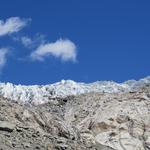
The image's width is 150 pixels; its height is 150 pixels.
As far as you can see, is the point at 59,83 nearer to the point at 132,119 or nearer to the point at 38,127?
the point at 132,119

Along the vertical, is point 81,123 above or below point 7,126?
above

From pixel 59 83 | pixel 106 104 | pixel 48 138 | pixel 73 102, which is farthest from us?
pixel 59 83

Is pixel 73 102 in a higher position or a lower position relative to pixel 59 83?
lower

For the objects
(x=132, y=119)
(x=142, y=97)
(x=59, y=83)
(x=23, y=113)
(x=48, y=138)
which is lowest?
(x=48, y=138)

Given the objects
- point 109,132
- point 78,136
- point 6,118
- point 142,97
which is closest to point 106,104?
point 142,97

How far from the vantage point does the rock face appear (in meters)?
24.8

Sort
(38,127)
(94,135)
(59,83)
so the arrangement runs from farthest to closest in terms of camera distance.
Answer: (59,83), (94,135), (38,127)

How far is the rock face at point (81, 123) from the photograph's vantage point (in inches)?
977

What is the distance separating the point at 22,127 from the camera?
83.3 ft

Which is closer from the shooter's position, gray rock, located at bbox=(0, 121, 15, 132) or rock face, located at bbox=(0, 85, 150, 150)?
gray rock, located at bbox=(0, 121, 15, 132)

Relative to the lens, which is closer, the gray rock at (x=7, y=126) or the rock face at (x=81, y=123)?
the gray rock at (x=7, y=126)

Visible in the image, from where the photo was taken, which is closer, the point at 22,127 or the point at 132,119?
the point at 22,127

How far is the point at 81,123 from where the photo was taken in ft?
119

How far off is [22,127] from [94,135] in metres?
8.66
